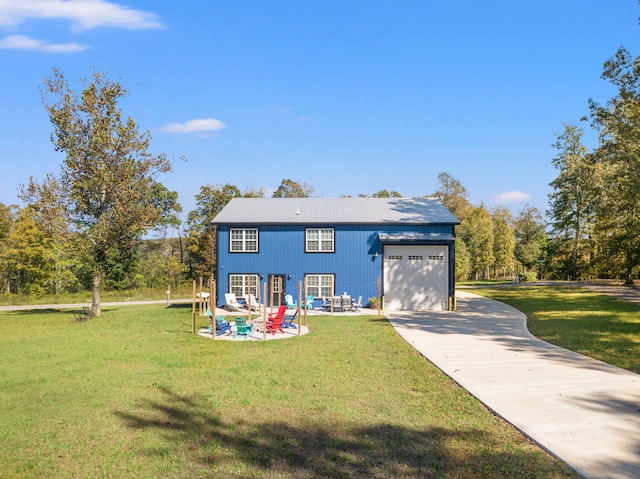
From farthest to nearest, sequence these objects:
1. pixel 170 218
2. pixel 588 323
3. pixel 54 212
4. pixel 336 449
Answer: pixel 170 218 → pixel 54 212 → pixel 588 323 → pixel 336 449

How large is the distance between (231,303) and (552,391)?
1740 cm

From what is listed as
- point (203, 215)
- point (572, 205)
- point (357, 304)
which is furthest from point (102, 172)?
point (572, 205)

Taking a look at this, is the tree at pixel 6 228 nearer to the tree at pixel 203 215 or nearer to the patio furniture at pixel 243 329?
the tree at pixel 203 215

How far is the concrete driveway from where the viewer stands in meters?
6.05

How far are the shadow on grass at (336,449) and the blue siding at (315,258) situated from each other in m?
18.6

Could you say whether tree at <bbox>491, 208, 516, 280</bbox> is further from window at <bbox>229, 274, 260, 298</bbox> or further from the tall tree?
window at <bbox>229, 274, 260, 298</bbox>

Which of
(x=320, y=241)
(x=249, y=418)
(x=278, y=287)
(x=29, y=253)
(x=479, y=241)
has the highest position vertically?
(x=479, y=241)

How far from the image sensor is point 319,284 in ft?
85.8

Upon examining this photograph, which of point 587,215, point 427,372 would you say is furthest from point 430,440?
point 587,215

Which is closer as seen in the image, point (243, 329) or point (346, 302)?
point (243, 329)

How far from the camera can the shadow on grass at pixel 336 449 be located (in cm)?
554

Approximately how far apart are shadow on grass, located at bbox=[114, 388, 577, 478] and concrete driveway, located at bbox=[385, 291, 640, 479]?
67cm

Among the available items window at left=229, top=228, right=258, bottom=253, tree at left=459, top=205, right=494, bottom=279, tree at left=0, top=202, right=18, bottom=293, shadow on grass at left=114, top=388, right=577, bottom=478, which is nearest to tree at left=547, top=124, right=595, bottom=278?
tree at left=459, top=205, right=494, bottom=279

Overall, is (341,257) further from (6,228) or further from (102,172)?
(6,228)
